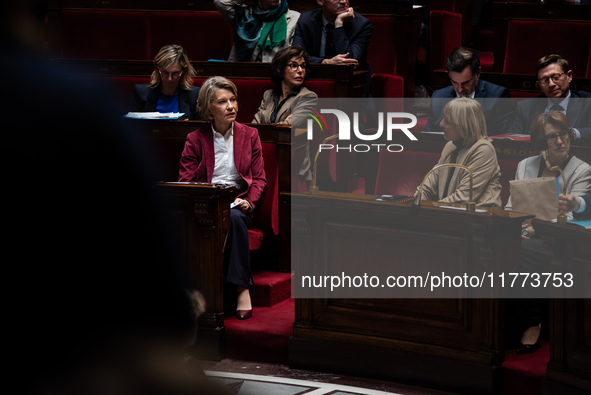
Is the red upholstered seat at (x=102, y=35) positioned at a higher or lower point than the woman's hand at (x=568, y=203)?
Result: higher

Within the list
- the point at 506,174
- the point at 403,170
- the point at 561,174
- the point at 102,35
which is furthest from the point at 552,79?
the point at 102,35

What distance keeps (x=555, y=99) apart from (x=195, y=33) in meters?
2.00

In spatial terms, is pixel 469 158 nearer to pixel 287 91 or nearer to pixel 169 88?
pixel 287 91

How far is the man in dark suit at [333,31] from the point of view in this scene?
371 cm

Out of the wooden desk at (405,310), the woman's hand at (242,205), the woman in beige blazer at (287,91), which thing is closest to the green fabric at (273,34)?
the woman in beige blazer at (287,91)

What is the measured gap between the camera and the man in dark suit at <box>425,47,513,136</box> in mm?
3129

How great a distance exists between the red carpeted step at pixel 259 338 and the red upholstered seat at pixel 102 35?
2163 mm

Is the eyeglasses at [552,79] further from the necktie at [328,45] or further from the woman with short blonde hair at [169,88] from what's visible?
the woman with short blonde hair at [169,88]

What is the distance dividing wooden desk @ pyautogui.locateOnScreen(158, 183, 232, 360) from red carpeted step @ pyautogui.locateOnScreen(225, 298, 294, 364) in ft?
0.16

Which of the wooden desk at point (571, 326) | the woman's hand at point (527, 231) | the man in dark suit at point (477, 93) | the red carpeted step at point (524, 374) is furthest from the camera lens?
the man in dark suit at point (477, 93)

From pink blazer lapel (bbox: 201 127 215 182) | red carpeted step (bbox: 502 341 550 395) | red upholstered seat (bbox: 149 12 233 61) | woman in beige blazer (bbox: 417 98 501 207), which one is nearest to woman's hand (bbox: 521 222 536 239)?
woman in beige blazer (bbox: 417 98 501 207)

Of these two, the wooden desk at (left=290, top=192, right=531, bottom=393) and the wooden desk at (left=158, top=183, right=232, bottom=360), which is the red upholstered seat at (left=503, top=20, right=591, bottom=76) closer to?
the wooden desk at (left=290, top=192, right=531, bottom=393)

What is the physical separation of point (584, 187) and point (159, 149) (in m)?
1.54

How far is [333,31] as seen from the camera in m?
3.72
